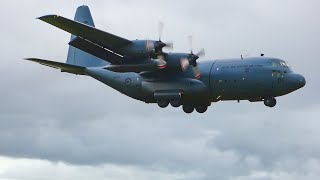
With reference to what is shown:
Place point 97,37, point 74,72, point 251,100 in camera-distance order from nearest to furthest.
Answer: point 97,37 < point 251,100 < point 74,72

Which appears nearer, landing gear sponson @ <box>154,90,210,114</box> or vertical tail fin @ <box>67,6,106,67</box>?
landing gear sponson @ <box>154,90,210,114</box>

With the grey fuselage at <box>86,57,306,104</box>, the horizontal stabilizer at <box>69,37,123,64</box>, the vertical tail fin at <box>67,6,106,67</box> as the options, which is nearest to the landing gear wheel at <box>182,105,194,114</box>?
the grey fuselage at <box>86,57,306,104</box>

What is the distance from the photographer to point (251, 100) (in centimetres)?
5231

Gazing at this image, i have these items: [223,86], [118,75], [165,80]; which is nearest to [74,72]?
[118,75]

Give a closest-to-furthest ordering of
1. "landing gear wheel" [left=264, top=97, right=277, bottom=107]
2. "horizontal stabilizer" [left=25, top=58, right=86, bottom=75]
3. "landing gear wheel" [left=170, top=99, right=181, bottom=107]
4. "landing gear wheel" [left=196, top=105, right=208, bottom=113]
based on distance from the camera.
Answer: "landing gear wheel" [left=264, top=97, right=277, bottom=107] < "landing gear wheel" [left=170, top=99, right=181, bottom=107] < "horizontal stabilizer" [left=25, top=58, right=86, bottom=75] < "landing gear wheel" [left=196, top=105, right=208, bottom=113]

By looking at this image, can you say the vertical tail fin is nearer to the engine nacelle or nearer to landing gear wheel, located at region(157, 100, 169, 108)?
landing gear wheel, located at region(157, 100, 169, 108)

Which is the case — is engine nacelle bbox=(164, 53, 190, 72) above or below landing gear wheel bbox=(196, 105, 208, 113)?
above

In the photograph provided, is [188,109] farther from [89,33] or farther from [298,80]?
[89,33]

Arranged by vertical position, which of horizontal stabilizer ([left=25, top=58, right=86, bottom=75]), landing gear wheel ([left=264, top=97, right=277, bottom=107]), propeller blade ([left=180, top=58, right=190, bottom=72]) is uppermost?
horizontal stabilizer ([left=25, top=58, right=86, bottom=75])

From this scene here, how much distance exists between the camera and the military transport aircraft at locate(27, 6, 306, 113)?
49.3 m

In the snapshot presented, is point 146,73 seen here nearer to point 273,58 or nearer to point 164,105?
point 164,105

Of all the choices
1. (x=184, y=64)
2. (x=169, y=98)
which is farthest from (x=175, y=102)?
(x=184, y=64)

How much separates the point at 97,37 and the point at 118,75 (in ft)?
20.4

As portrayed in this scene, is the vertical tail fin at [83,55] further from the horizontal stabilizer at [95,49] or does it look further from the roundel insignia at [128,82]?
the horizontal stabilizer at [95,49]
